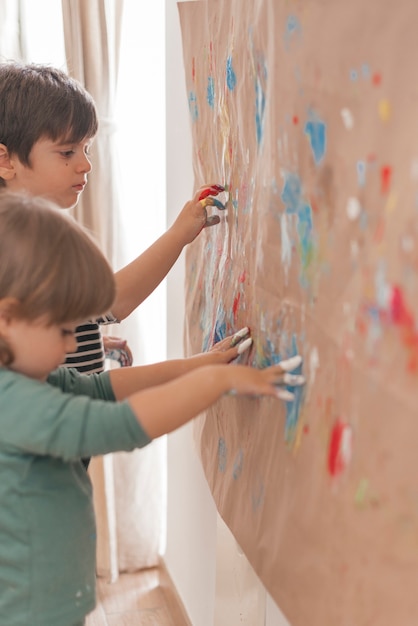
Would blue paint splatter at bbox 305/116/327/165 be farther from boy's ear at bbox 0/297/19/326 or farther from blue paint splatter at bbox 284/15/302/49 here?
boy's ear at bbox 0/297/19/326

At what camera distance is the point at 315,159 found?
2.61 ft

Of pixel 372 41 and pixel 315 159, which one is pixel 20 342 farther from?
pixel 372 41

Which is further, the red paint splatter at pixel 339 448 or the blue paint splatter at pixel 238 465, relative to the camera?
the blue paint splatter at pixel 238 465

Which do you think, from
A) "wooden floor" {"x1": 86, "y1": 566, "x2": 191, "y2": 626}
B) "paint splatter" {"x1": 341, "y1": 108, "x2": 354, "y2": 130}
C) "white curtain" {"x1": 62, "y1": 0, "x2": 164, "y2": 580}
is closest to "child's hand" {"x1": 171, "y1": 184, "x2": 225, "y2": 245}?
"paint splatter" {"x1": 341, "y1": 108, "x2": 354, "y2": 130}

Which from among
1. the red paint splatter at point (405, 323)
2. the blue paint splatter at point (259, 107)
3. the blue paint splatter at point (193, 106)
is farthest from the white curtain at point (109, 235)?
the red paint splatter at point (405, 323)

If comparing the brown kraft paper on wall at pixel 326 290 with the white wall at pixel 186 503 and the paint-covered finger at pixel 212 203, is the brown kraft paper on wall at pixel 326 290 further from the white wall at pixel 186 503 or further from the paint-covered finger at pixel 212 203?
the white wall at pixel 186 503

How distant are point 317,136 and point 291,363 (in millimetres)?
256

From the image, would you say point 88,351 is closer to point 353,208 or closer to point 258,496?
point 258,496

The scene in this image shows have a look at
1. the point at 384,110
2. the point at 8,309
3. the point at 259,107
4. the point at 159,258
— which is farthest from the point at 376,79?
the point at 159,258

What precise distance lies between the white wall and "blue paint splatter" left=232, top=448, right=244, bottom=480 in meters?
0.27

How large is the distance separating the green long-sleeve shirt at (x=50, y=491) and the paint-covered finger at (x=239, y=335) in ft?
0.77

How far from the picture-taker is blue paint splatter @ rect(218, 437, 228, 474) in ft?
3.97

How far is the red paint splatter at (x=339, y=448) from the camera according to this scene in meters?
0.76

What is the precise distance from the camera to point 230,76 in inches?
43.6
